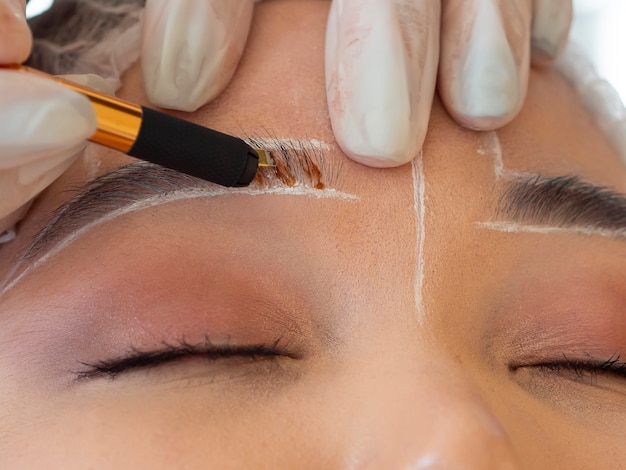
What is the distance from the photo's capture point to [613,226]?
938 millimetres

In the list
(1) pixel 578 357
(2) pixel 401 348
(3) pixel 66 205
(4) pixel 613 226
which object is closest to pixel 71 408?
(3) pixel 66 205

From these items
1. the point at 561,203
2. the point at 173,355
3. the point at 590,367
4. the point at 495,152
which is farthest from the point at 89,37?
the point at 590,367

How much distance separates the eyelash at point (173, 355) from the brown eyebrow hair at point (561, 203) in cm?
36

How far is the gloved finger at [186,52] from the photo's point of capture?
Answer: 0.84 meters

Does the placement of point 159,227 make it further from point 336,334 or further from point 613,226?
point 613,226

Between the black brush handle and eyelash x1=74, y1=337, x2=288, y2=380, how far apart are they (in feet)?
0.65

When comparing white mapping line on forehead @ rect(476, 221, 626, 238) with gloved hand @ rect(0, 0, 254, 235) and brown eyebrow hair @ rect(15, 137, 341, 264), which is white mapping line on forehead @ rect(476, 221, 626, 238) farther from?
gloved hand @ rect(0, 0, 254, 235)

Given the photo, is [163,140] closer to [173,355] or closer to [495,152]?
[173,355]

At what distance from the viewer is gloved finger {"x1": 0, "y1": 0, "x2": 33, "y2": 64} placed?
669mm

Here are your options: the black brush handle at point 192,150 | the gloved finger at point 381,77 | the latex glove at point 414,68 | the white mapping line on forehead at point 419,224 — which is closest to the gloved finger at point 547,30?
the latex glove at point 414,68

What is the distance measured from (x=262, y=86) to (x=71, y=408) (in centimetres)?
48

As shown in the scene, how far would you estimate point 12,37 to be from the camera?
68 cm

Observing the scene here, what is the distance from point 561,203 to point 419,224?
23 centimetres

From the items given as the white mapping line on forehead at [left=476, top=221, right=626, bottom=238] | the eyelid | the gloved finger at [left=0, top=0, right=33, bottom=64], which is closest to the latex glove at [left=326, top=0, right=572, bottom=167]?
the white mapping line on forehead at [left=476, top=221, right=626, bottom=238]
